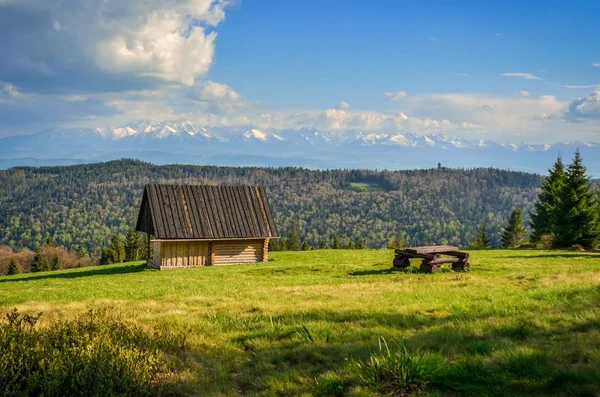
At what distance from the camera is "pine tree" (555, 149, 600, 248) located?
41.3 m

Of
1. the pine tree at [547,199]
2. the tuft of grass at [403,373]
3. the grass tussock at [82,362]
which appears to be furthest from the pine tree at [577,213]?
the grass tussock at [82,362]

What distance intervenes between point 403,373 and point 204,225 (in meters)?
32.0

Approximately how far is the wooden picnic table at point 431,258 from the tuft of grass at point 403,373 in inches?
573

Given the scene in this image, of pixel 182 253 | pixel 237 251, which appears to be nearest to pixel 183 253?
pixel 182 253

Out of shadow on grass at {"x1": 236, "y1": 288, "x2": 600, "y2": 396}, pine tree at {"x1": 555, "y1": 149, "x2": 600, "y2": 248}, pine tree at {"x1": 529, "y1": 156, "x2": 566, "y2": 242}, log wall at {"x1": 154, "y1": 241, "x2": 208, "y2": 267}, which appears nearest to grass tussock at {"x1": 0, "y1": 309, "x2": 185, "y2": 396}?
shadow on grass at {"x1": 236, "y1": 288, "x2": 600, "y2": 396}

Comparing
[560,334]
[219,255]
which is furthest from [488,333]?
[219,255]

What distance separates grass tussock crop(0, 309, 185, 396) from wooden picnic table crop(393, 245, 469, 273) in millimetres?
14322

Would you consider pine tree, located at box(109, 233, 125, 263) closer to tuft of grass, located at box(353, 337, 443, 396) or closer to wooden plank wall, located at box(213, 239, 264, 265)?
wooden plank wall, located at box(213, 239, 264, 265)

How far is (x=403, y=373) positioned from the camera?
17.8 feet

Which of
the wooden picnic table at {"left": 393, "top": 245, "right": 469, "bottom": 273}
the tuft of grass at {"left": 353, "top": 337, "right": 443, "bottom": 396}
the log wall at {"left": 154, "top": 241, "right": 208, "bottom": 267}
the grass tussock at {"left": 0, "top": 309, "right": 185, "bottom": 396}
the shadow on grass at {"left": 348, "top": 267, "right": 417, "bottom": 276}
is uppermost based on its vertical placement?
the tuft of grass at {"left": 353, "top": 337, "right": 443, "bottom": 396}

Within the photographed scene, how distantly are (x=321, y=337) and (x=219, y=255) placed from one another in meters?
30.1

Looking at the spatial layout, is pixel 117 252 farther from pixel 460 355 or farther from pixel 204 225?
pixel 460 355

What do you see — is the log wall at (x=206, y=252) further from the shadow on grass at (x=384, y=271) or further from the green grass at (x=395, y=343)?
the green grass at (x=395, y=343)

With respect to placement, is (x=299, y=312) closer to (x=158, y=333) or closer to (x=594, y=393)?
(x=158, y=333)
